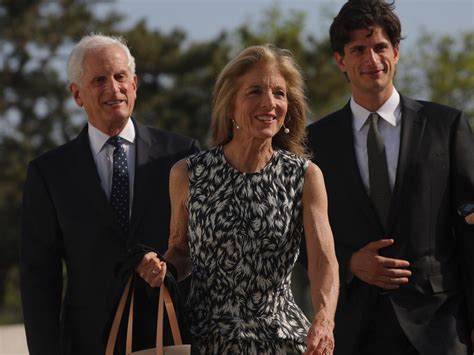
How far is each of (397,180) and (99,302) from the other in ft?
5.23

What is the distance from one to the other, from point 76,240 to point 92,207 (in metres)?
0.19

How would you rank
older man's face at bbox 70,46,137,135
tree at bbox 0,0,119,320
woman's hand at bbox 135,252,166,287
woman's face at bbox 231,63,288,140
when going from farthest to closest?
tree at bbox 0,0,119,320 → older man's face at bbox 70,46,137,135 → woman's face at bbox 231,63,288,140 → woman's hand at bbox 135,252,166,287

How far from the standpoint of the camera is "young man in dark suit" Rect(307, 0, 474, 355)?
6.25 m

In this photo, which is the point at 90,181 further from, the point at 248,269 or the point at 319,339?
the point at 319,339

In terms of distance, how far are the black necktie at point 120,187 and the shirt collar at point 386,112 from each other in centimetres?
121

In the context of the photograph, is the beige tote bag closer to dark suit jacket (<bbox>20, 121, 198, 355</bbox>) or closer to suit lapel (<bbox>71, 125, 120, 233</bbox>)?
dark suit jacket (<bbox>20, 121, 198, 355</bbox>)

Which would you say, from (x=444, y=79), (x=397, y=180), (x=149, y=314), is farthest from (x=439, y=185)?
(x=444, y=79)

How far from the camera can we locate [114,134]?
6660 millimetres

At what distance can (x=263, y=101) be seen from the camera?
488cm

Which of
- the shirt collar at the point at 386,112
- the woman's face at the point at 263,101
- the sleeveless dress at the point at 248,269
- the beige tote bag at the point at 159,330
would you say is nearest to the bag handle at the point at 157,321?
Result: the beige tote bag at the point at 159,330

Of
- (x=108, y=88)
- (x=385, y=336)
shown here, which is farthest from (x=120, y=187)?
(x=385, y=336)

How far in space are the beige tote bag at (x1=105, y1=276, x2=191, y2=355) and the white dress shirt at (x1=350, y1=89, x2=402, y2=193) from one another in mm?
1927

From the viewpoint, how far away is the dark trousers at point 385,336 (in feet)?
20.7

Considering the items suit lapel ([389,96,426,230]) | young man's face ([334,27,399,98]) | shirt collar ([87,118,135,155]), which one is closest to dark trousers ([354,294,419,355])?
suit lapel ([389,96,426,230])
